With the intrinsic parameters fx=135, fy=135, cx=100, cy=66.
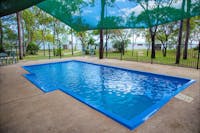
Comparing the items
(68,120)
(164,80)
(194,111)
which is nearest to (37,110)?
(68,120)

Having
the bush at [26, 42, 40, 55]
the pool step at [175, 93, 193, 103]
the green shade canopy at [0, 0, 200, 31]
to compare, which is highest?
the green shade canopy at [0, 0, 200, 31]

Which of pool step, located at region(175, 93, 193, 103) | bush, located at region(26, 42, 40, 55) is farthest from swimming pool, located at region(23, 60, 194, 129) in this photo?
bush, located at region(26, 42, 40, 55)

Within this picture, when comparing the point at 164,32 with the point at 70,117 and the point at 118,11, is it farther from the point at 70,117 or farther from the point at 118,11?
the point at 70,117

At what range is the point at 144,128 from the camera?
203 cm

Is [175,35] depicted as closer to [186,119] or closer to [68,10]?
[68,10]

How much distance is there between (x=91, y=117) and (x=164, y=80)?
12.1ft

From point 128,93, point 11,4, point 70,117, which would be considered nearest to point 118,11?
point 128,93

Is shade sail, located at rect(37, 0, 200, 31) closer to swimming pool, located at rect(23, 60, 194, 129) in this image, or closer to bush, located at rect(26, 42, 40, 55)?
swimming pool, located at rect(23, 60, 194, 129)

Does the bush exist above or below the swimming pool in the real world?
above

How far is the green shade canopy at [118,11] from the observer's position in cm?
519

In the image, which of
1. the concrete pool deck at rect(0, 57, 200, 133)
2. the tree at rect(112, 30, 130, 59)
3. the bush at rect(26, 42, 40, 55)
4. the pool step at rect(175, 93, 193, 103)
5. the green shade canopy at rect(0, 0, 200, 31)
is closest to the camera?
the concrete pool deck at rect(0, 57, 200, 133)

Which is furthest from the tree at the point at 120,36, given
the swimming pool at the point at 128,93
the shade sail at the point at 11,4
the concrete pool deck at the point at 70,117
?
the concrete pool deck at the point at 70,117

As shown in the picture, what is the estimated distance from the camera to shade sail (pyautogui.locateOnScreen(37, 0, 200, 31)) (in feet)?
17.0

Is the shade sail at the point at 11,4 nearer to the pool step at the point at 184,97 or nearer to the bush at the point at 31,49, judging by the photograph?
the pool step at the point at 184,97
